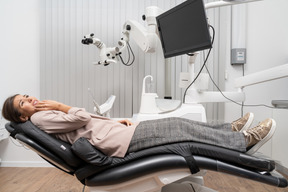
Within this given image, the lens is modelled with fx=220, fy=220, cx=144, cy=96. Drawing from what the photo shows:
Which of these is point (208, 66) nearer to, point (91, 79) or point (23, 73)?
point (91, 79)

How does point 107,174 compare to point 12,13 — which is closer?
point 107,174

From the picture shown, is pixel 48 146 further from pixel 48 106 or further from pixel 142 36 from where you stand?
pixel 142 36

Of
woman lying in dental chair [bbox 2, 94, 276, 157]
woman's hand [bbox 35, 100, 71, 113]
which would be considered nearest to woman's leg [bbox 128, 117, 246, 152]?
woman lying in dental chair [bbox 2, 94, 276, 157]

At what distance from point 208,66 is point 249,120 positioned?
119cm

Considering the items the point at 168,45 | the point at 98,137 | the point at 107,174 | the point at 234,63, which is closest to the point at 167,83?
the point at 168,45

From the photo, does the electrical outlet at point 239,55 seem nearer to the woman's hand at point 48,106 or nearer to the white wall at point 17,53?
the woman's hand at point 48,106

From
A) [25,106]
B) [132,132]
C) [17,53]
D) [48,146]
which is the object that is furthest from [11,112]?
[17,53]

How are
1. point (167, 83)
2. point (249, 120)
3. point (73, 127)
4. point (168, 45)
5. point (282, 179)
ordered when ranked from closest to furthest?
point (282, 179)
point (73, 127)
point (249, 120)
point (168, 45)
point (167, 83)

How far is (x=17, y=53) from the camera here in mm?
2402

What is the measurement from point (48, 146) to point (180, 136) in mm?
620

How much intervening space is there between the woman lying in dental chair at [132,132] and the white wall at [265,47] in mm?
1390

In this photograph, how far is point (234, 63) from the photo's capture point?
7.73 feet

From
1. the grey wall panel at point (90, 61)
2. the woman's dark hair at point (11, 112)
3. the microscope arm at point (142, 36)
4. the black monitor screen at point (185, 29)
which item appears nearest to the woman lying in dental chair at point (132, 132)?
the woman's dark hair at point (11, 112)

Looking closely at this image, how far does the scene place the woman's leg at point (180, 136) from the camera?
105cm
